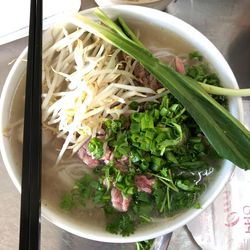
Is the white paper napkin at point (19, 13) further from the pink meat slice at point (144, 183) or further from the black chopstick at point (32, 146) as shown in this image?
the pink meat slice at point (144, 183)

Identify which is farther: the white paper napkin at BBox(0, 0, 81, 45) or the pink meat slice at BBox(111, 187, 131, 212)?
the white paper napkin at BBox(0, 0, 81, 45)

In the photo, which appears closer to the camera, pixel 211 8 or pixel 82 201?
pixel 82 201

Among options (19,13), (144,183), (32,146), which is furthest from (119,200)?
(19,13)

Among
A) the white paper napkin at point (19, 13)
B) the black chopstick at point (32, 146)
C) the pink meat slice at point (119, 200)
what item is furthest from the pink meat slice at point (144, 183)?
the white paper napkin at point (19, 13)

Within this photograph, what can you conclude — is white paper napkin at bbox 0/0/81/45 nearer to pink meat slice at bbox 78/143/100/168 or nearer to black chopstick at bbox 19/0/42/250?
black chopstick at bbox 19/0/42/250

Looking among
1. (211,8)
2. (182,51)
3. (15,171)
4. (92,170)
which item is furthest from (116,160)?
(211,8)

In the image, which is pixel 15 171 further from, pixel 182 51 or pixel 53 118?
pixel 182 51

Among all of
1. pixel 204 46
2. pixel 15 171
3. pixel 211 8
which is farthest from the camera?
pixel 211 8

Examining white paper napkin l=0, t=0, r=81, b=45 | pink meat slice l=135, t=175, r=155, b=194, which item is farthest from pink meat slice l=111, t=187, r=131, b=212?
white paper napkin l=0, t=0, r=81, b=45
